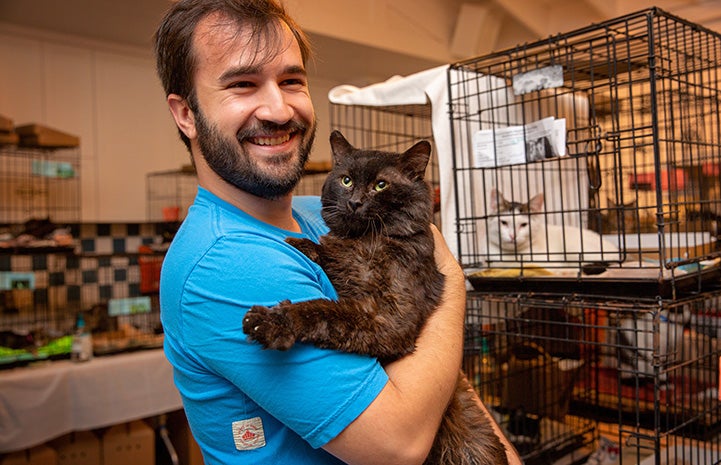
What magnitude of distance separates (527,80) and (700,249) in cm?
79

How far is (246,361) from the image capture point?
3.06 feet

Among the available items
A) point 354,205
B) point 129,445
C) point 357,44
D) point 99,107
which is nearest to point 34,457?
point 129,445

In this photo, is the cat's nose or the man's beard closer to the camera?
the man's beard

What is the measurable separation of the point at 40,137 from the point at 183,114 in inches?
98.2

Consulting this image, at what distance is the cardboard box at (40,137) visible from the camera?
3.23 meters

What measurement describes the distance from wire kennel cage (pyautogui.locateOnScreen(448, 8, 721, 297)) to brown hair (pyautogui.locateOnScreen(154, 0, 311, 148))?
2.88 ft

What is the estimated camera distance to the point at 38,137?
3225 mm

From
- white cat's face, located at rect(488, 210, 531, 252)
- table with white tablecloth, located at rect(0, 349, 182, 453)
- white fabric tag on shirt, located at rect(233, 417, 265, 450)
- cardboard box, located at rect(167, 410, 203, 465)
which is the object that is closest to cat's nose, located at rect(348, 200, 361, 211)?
white fabric tag on shirt, located at rect(233, 417, 265, 450)

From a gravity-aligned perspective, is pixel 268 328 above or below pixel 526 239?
below

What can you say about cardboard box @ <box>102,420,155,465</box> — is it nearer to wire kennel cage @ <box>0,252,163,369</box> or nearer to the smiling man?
wire kennel cage @ <box>0,252,163,369</box>

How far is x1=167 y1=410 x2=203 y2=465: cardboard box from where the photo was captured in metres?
3.62

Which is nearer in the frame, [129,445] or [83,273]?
[129,445]

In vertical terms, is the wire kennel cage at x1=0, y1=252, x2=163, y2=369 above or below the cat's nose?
below

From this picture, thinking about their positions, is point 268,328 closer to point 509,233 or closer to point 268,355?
point 268,355
